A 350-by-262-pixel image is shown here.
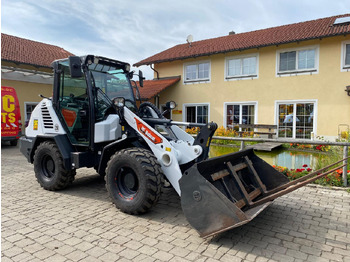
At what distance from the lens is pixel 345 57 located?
12.3 metres

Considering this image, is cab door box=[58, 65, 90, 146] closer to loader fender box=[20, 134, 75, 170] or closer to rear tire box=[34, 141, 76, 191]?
loader fender box=[20, 134, 75, 170]

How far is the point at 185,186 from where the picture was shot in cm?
327

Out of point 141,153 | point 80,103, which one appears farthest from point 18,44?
point 141,153

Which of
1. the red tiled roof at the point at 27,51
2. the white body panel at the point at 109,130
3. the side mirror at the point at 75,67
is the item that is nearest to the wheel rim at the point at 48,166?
the white body panel at the point at 109,130

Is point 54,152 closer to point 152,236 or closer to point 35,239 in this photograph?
point 35,239

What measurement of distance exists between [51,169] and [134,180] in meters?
2.41

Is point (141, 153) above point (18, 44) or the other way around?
the other way around

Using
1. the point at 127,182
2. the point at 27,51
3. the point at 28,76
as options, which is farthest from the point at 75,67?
Answer: the point at 27,51

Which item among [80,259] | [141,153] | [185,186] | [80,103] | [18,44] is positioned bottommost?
[80,259]

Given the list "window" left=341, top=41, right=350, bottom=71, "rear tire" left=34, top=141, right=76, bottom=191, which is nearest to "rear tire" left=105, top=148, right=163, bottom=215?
"rear tire" left=34, top=141, right=76, bottom=191

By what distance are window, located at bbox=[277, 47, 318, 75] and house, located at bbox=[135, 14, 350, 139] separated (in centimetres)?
4

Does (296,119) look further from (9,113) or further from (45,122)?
(9,113)

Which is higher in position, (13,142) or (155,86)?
(155,86)

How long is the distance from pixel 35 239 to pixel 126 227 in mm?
1149
